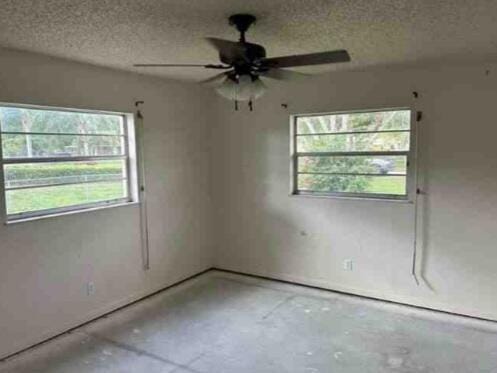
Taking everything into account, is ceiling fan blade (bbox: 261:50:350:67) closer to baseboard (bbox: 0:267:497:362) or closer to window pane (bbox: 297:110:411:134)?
window pane (bbox: 297:110:411:134)

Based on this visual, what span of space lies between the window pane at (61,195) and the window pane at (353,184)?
6.55ft

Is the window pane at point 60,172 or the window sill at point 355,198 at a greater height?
the window pane at point 60,172

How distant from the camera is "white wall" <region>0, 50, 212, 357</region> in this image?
3.16m

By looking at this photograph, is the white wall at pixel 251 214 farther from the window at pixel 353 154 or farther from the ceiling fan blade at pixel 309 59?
the ceiling fan blade at pixel 309 59

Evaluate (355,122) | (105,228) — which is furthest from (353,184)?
(105,228)

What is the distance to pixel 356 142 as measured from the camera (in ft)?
13.8

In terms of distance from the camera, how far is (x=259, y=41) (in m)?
2.94

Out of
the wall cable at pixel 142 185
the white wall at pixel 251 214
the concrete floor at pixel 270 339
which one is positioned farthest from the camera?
the wall cable at pixel 142 185

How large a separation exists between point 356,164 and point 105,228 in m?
2.60

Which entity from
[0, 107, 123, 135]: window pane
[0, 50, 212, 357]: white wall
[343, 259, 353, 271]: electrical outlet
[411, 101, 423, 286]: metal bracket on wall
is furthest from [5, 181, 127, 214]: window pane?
[411, 101, 423, 286]: metal bracket on wall

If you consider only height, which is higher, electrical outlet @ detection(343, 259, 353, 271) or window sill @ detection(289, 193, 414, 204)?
window sill @ detection(289, 193, 414, 204)

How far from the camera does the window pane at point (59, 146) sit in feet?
10.5

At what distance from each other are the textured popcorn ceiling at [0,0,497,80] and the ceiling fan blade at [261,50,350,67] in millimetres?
252

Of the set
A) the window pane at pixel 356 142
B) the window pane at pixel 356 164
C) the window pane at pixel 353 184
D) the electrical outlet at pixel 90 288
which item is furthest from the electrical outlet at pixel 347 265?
the electrical outlet at pixel 90 288
